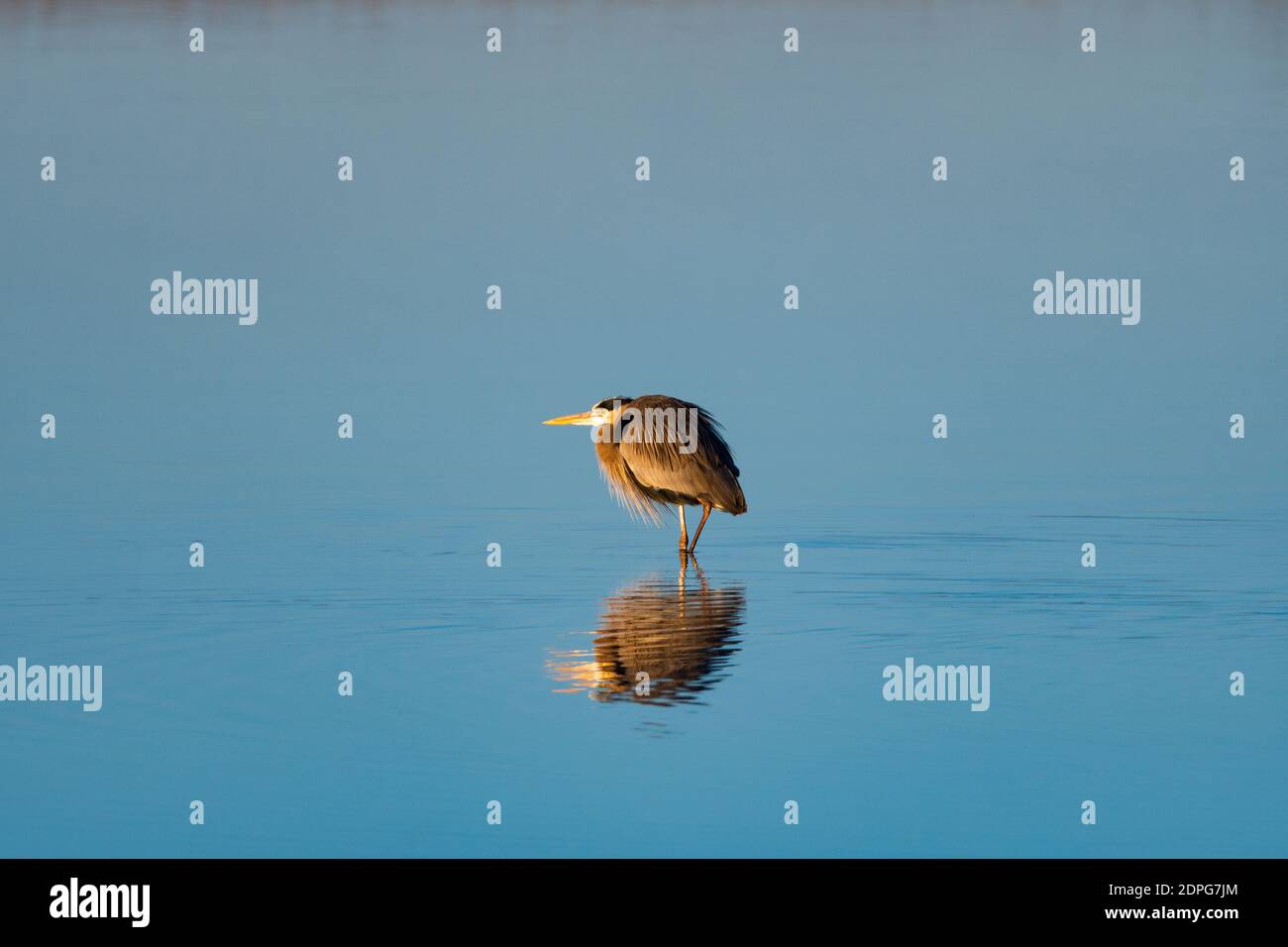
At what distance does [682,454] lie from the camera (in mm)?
14852

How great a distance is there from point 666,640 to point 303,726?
2372mm

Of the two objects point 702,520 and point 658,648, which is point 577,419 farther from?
point 658,648

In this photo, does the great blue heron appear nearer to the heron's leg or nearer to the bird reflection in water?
the heron's leg

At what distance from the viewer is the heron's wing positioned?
14789 millimetres

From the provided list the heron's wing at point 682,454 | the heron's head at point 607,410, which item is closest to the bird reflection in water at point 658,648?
the heron's wing at point 682,454

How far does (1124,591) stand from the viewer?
12312 mm

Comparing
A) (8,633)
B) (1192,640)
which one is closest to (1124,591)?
Answer: (1192,640)

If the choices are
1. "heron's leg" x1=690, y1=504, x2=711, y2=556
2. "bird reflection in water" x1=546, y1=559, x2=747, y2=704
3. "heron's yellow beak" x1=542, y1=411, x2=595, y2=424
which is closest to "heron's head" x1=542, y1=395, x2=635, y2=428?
"heron's yellow beak" x1=542, y1=411, x2=595, y2=424

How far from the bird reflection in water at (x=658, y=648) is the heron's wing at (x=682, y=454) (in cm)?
205

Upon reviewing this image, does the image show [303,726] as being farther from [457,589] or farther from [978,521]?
[978,521]

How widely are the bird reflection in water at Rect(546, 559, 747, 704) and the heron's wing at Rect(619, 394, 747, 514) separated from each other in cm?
205

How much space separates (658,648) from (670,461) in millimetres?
4357

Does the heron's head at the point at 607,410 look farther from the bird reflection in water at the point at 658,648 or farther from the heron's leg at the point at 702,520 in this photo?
the bird reflection in water at the point at 658,648

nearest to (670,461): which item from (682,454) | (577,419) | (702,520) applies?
(682,454)
